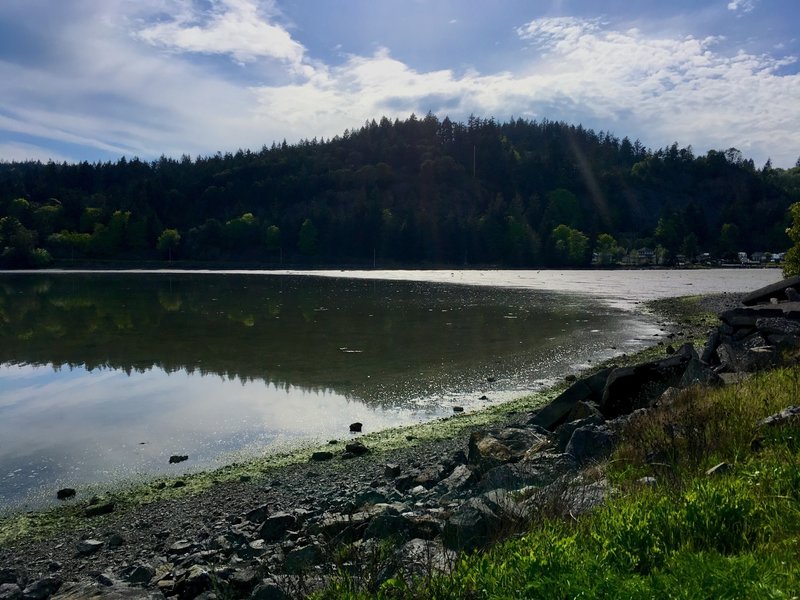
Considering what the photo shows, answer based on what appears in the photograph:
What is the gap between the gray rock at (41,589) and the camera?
8.10 metres

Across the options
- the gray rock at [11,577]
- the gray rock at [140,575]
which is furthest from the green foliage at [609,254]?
the gray rock at [11,577]

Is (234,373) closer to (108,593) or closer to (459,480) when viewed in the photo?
(459,480)

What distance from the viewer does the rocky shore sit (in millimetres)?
6738

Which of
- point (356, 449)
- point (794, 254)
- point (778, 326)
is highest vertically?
point (794, 254)

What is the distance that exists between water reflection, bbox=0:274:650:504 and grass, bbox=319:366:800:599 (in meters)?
11.2

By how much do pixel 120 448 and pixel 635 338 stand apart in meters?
27.3

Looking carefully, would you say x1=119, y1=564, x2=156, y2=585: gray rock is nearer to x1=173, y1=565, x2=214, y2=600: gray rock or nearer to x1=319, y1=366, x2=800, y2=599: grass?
x1=173, y1=565, x2=214, y2=600: gray rock

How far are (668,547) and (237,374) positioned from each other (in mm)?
21855

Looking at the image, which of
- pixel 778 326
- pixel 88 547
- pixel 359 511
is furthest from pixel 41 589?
pixel 778 326

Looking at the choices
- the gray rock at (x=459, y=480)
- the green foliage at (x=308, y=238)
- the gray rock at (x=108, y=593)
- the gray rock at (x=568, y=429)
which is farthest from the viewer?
the green foliage at (x=308, y=238)

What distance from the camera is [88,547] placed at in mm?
9945

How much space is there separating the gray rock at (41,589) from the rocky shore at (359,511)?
0.09ft

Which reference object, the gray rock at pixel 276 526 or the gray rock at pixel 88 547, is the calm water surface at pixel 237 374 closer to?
the gray rock at pixel 88 547

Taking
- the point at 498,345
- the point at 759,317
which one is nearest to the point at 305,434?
the point at 759,317
